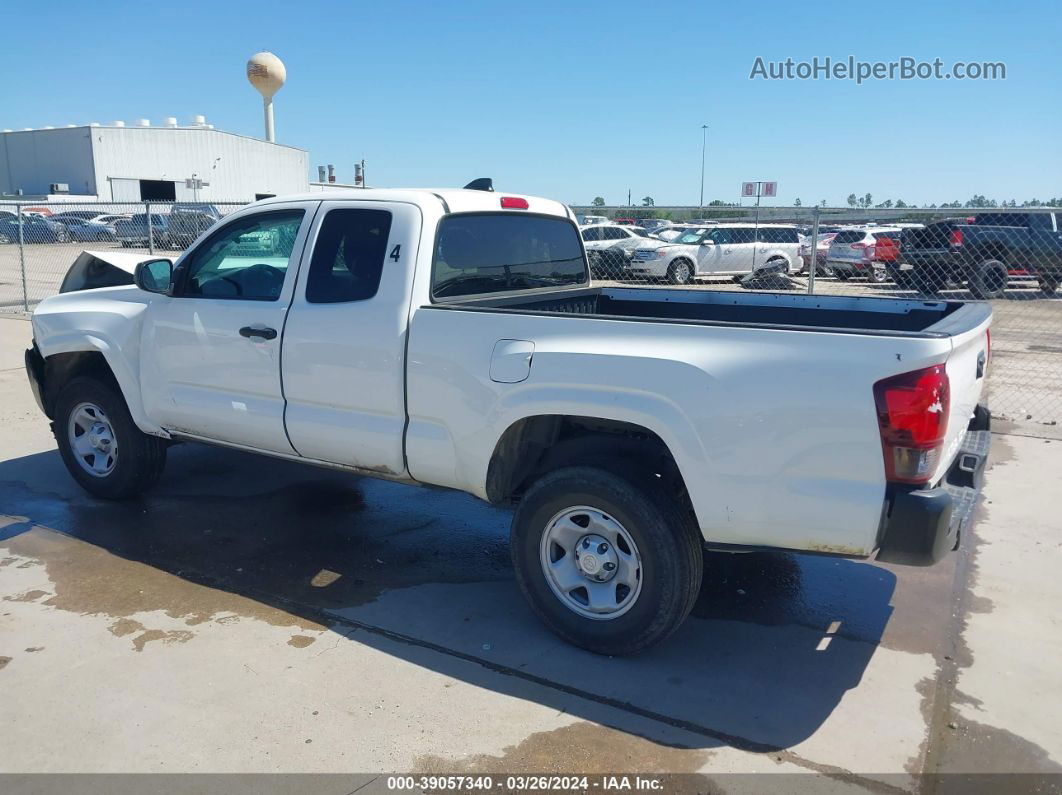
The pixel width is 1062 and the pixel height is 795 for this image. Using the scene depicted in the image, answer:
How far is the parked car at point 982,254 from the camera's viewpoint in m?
→ 16.7

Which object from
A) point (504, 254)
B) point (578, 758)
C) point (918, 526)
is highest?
point (504, 254)

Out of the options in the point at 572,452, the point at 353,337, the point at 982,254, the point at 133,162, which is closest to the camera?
the point at 572,452

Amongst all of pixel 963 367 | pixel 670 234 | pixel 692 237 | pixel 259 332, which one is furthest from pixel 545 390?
pixel 670 234

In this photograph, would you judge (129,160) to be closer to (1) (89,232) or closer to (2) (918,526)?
(1) (89,232)

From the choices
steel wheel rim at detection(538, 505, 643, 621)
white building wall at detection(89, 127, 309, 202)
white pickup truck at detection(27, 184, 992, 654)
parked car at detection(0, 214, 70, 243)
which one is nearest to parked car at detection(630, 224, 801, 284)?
white pickup truck at detection(27, 184, 992, 654)

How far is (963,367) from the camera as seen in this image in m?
3.42

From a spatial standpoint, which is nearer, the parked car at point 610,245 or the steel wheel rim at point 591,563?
the steel wheel rim at point 591,563

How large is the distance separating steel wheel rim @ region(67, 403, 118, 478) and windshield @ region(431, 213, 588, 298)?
9.11ft

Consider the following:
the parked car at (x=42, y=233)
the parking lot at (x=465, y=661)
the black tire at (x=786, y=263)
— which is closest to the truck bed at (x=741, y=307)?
the parking lot at (x=465, y=661)

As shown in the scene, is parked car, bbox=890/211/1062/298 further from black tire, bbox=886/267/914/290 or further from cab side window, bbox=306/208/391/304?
cab side window, bbox=306/208/391/304

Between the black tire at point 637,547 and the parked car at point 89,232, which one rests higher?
the parked car at point 89,232

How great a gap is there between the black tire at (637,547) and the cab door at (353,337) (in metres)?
0.86

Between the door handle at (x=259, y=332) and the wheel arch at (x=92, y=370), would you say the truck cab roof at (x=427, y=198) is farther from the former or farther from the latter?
the wheel arch at (x=92, y=370)

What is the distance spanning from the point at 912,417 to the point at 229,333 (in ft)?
11.7
